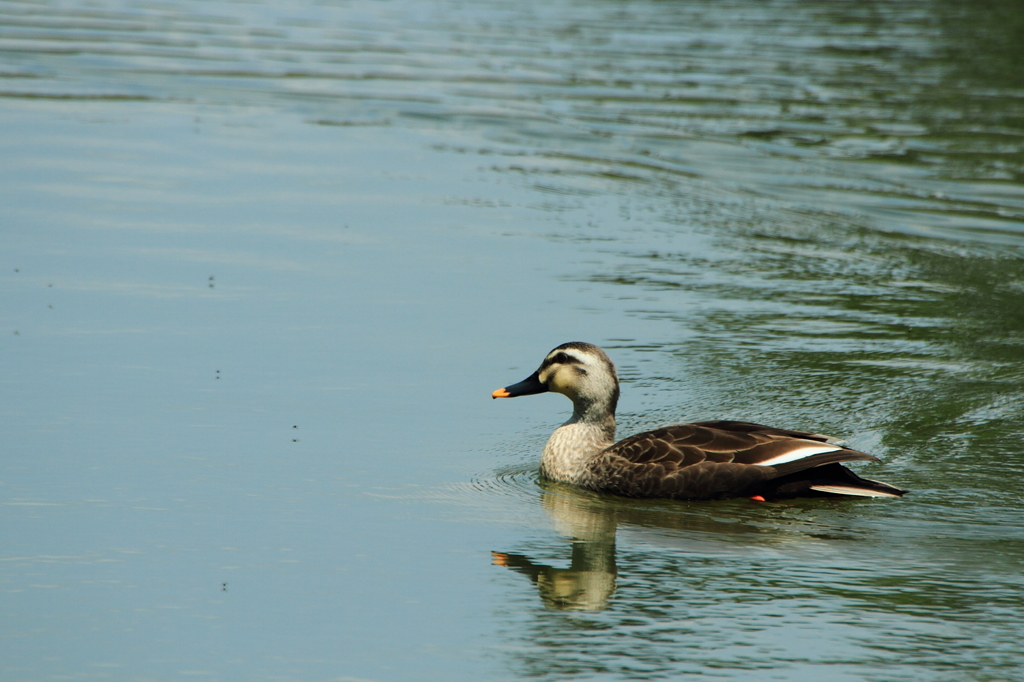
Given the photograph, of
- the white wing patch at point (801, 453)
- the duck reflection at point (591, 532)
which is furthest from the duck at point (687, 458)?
the duck reflection at point (591, 532)

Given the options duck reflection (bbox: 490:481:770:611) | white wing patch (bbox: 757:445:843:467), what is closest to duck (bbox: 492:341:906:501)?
white wing patch (bbox: 757:445:843:467)

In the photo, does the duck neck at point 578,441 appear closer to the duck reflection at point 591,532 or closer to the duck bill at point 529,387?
the duck reflection at point 591,532

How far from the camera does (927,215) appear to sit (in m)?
16.3

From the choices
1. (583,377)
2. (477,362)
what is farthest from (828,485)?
(477,362)

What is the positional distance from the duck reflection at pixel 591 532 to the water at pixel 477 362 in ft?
0.09

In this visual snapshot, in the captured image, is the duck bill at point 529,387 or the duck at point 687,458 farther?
the duck bill at point 529,387

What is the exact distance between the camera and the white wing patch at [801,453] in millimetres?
7773

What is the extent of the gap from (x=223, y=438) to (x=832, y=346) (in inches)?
195

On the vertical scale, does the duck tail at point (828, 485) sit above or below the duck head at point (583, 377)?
below

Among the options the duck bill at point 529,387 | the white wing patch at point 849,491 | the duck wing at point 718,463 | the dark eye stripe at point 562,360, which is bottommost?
the white wing patch at point 849,491

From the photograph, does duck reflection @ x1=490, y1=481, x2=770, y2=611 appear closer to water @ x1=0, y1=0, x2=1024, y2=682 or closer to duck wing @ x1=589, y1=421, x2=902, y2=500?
water @ x1=0, y1=0, x2=1024, y2=682

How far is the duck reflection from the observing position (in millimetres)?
6691

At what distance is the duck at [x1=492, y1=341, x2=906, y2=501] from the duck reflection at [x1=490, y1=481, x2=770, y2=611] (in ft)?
0.38

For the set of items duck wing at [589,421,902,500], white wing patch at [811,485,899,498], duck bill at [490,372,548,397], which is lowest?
white wing patch at [811,485,899,498]
